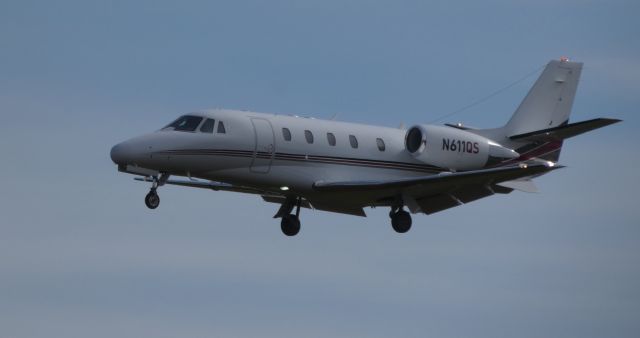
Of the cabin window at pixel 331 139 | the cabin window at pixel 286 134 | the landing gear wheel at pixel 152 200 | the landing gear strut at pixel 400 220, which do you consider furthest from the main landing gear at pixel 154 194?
the landing gear strut at pixel 400 220

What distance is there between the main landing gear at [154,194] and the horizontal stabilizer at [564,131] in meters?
12.0

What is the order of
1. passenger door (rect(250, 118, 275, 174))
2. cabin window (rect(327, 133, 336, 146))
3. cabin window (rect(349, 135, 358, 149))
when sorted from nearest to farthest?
passenger door (rect(250, 118, 275, 174)) → cabin window (rect(327, 133, 336, 146)) → cabin window (rect(349, 135, 358, 149))

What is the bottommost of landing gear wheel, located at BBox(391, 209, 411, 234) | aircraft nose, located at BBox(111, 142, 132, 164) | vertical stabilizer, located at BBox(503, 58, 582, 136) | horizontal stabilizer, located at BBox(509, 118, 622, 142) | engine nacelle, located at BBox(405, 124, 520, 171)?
aircraft nose, located at BBox(111, 142, 132, 164)

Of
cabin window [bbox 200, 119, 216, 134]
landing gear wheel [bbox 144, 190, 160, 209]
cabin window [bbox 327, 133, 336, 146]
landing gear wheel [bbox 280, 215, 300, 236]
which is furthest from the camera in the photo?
landing gear wheel [bbox 280, 215, 300, 236]

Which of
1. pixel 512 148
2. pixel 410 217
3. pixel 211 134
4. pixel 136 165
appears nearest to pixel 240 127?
pixel 211 134

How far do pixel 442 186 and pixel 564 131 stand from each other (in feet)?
14.0

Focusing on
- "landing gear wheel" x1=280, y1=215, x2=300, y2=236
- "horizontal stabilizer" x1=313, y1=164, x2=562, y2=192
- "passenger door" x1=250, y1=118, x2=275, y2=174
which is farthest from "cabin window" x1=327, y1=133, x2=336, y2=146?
"landing gear wheel" x1=280, y1=215, x2=300, y2=236

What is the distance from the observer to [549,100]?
1764 inches

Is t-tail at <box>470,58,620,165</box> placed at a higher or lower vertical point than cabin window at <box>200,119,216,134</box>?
higher

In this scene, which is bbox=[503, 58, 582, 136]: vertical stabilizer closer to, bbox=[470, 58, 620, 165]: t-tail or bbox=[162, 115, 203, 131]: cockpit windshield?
bbox=[470, 58, 620, 165]: t-tail

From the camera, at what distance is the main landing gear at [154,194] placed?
37406 mm

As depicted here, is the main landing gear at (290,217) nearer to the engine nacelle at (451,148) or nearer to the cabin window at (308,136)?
the cabin window at (308,136)

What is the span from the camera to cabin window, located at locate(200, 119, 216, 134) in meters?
38.7

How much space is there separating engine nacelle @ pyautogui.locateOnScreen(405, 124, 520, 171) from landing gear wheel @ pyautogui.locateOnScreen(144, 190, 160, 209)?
27.7 feet
